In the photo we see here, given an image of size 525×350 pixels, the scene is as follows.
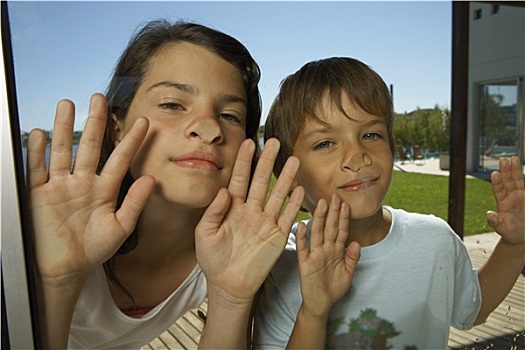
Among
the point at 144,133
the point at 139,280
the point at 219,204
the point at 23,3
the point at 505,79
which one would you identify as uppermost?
the point at 23,3

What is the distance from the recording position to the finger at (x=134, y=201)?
91 centimetres

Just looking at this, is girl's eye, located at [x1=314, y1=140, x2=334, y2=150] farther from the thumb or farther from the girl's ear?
the girl's ear

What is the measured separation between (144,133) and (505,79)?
0.83 meters

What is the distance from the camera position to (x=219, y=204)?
0.93 meters

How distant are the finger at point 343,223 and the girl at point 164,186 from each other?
0.11 m

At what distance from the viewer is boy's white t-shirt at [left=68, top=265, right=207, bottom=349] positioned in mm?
1006

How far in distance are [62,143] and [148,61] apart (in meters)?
0.20

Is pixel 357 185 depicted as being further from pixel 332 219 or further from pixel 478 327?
pixel 478 327

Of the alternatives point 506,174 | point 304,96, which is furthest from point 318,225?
point 506,174

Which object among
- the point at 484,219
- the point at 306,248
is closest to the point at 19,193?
the point at 306,248

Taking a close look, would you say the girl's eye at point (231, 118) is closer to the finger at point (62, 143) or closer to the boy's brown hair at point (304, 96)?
the boy's brown hair at point (304, 96)

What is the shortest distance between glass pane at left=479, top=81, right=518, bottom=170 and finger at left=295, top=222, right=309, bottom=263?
0.44m

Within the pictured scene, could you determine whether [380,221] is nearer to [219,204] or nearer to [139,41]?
[219,204]

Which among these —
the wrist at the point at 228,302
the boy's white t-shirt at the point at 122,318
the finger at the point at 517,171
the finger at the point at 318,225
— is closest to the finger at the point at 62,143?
the boy's white t-shirt at the point at 122,318
